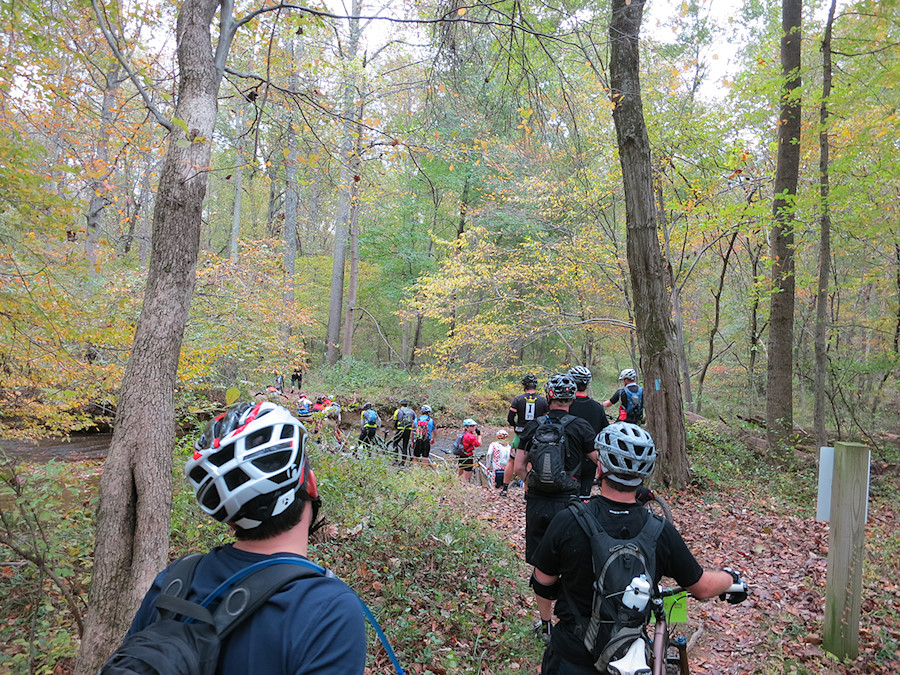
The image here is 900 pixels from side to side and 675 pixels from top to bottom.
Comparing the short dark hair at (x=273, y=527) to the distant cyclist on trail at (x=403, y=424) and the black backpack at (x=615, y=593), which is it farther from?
the distant cyclist on trail at (x=403, y=424)

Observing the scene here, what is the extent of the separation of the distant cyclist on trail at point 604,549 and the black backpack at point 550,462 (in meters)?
1.74

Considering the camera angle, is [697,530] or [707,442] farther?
[707,442]

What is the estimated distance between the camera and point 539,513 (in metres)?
4.56

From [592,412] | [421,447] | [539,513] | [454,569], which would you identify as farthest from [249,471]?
[421,447]

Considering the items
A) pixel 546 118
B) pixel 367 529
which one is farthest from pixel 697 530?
pixel 546 118

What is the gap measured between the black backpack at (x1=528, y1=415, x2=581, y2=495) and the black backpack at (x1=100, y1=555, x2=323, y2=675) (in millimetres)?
3312

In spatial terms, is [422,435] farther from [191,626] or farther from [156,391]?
[191,626]

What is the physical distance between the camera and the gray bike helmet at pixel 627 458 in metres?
2.58

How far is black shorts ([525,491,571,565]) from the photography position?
14.8ft

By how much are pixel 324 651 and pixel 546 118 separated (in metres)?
5.53

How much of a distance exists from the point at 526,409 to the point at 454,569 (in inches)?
101

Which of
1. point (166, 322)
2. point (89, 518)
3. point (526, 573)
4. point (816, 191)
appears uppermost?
point (816, 191)

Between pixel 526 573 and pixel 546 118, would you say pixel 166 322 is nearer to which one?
pixel 546 118

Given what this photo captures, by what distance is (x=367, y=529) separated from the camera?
623 centimetres
